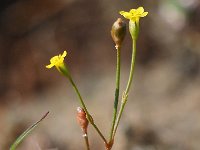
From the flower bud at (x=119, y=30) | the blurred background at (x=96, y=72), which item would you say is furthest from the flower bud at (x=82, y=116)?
the blurred background at (x=96, y=72)

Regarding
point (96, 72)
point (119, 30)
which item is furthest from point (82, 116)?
point (96, 72)

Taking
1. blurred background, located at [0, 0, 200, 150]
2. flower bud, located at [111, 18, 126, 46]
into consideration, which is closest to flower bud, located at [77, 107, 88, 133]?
flower bud, located at [111, 18, 126, 46]

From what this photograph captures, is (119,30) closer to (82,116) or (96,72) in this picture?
(82,116)

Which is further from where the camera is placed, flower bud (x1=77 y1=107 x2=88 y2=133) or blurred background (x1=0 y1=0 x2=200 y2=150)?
blurred background (x1=0 y1=0 x2=200 y2=150)

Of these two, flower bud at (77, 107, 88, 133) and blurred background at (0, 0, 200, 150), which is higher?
blurred background at (0, 0, 200, 150)

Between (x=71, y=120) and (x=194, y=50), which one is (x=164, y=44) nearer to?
(x=194, y=50)

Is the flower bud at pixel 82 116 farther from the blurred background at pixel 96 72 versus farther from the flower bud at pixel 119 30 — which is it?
the blurred background at pixel 96 72

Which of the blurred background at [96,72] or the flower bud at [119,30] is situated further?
the blurred background at [96,72]

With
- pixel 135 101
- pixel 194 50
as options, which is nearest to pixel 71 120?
pixel 135 101

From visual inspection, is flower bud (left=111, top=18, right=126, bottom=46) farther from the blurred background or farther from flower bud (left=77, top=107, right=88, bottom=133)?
the blurred background
